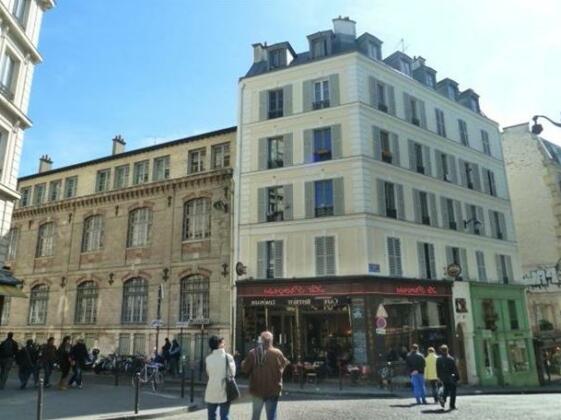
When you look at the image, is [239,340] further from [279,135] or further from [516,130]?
[516,130]

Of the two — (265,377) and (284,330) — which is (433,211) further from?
(265,377)

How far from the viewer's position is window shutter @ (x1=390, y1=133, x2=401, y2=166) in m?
23.0

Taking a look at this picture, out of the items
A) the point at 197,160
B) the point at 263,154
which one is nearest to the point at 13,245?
the point at 197,160

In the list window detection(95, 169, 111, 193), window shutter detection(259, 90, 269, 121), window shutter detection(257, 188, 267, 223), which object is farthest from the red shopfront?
window detection(95, 169, 111, 193)

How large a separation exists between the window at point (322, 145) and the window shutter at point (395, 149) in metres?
3.17

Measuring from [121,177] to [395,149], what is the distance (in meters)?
15.5

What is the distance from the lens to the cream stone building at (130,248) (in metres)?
23.8

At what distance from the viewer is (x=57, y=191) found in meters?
30.2

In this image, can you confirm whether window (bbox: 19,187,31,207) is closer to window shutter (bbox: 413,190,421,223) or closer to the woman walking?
window shutter (bbox: 413,190,421,223)

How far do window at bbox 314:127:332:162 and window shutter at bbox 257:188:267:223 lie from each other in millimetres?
2913

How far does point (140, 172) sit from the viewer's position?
27.3 m

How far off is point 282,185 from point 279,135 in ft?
8.44

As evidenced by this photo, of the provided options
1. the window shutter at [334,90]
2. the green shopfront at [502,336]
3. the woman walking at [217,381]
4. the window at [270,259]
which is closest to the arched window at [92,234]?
the window at [270,259]

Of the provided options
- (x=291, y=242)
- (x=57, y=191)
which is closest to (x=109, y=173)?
(x=57, y=191)
